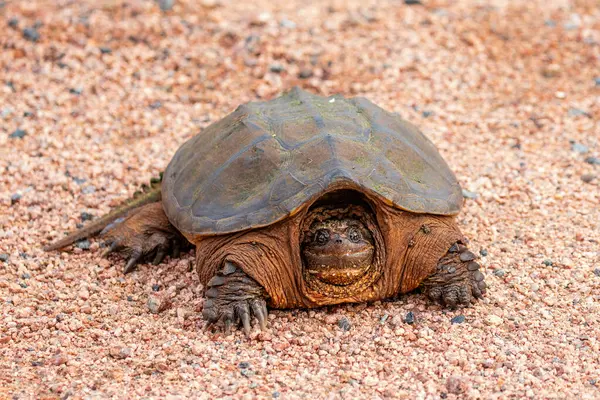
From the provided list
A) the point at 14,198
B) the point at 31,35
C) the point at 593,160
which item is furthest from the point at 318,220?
the point at 31,35

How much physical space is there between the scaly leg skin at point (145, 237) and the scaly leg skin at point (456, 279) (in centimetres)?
165

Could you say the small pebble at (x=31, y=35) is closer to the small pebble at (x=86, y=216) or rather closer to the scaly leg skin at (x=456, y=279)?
the small pebble at (x=86, y=216)

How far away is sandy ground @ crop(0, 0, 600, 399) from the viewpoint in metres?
3.58

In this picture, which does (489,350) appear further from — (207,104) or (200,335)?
(207,104)

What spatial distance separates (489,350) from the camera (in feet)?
12.1

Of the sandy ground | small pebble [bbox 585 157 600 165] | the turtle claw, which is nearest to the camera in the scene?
the sandy ground

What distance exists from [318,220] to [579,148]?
297 cm

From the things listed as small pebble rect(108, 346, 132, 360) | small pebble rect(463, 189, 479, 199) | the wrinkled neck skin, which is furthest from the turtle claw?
small pebble rect(463, 189, 479, 199)

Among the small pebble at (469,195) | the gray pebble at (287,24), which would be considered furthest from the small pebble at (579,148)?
the gray pebble at (287,24)

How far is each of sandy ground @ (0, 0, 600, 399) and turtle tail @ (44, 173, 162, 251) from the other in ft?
0.32

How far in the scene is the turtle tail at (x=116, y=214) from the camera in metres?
4.84

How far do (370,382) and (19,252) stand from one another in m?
2.50

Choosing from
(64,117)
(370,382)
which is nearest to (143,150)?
(64,117)

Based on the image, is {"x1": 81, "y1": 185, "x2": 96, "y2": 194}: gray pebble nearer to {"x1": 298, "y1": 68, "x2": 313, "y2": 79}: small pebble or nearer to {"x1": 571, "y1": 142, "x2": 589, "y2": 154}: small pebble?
{"x1": 298, "y1": 68, "x2": 313, "y2": 79}: small pebble
